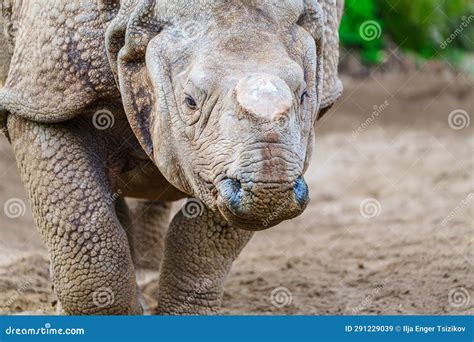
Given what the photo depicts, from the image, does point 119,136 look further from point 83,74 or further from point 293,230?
point 293,230

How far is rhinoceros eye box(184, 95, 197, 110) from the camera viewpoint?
15.9 feet

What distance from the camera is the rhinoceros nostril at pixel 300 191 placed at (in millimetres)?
4559

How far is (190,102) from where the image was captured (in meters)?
4.88

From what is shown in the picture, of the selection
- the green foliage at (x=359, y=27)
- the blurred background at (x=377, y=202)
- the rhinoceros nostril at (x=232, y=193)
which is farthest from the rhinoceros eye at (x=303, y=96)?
the green foliage at (x=359, y=27)

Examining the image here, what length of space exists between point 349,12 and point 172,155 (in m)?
10.1

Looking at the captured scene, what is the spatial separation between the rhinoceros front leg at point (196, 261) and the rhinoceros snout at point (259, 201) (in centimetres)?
144
